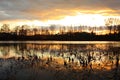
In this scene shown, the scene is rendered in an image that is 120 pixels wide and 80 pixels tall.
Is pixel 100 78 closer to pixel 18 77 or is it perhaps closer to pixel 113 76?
pixel 113 76

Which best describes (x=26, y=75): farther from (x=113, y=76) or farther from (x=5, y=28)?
(x=5, y=28)

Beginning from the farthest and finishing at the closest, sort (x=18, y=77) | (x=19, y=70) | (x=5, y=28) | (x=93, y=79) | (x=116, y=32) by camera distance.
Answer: (x=5, y=28), (x=116, y=32), (x=19, y=70), (x=18, y=77), (x=93, y=79)

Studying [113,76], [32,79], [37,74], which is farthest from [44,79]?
[113,76]

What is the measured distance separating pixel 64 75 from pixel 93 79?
5.47ft

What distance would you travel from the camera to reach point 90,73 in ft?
42.3

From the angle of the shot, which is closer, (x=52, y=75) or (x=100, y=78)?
(x=100, y=78)

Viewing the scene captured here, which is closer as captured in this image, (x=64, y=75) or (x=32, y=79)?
(x=32, y=79)

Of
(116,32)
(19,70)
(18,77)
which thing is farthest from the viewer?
(116,32)

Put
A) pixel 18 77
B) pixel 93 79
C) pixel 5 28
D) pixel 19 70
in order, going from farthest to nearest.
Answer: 1. pixel 5 28
2. pixel 19 70
3. pixel 18 77
4. pixel 93 79

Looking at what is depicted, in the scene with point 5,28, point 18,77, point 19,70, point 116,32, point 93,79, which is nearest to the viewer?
point 93,79

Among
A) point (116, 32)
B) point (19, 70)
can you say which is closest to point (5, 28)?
point (116, 32)

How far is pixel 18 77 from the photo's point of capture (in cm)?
1215

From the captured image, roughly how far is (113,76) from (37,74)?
390cm

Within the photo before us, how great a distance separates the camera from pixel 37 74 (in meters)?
Result: 12.8
